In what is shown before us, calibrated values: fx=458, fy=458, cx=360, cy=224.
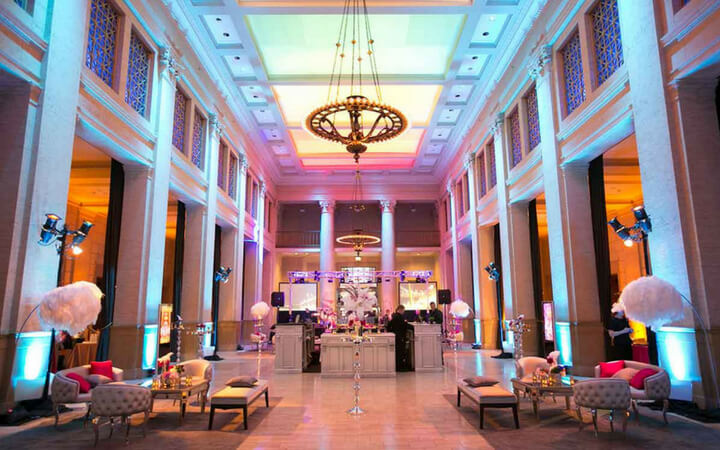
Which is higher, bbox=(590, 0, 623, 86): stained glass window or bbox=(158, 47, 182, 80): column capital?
bbox=(158, 47, 182, 80): column capital

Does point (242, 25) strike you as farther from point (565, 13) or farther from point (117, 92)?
point (565, 13)

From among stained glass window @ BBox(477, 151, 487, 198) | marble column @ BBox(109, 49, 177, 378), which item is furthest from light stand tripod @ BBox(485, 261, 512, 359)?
marble column @ BBox(109, 49, 177, 378)

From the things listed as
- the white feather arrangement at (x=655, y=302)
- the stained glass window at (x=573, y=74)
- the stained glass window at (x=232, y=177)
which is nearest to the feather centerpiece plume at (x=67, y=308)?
the white feather arrangement at (x=655, y=302)

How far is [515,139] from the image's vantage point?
13.1 meters

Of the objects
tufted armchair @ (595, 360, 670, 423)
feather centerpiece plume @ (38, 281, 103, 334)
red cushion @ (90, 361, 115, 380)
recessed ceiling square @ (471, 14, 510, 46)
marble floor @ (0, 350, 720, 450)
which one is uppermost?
recessed ceiling square @ (471, 14, 510, 46)

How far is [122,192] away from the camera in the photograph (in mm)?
9617

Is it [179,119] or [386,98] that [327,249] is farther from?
[179,119]

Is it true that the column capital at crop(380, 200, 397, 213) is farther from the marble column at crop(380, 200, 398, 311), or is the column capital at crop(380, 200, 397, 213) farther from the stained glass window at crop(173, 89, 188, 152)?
the stained glass window at crop(173, 89, 188, 152)

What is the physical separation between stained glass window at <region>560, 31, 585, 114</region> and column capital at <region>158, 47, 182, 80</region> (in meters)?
8.78

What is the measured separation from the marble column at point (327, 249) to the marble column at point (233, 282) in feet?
18.2

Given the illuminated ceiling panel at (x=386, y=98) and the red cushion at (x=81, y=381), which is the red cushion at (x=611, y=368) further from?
the illuminated ceiling panel at (x=386, y=98)

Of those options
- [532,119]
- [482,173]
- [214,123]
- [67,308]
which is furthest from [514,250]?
[67,308]

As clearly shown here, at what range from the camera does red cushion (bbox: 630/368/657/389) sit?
5816 mm

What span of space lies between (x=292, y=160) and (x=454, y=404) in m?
15.1
